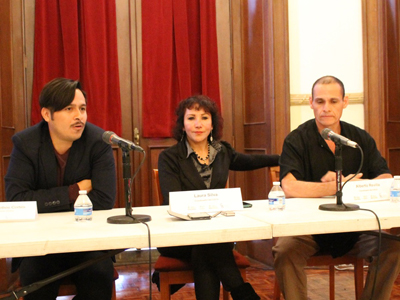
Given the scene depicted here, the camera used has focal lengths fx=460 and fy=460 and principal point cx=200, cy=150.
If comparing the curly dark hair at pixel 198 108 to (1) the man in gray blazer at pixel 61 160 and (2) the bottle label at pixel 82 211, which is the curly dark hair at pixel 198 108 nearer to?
(1) the man in gray blazer at pixel 61 160

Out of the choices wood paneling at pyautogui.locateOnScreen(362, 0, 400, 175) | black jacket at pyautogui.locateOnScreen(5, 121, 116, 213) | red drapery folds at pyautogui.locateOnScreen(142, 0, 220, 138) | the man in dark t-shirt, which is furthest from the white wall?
black jacket at pyautogui.locateOnScreen(5, 121, 116, 213)

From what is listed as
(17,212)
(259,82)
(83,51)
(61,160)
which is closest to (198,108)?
(61,160)

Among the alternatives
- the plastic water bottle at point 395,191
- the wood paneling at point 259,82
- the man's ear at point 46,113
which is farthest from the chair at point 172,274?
the wood paneling at point 259,82

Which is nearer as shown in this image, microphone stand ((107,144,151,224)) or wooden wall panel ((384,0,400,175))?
microphone stand ((107,144,151,224))

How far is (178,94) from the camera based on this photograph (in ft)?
13.6

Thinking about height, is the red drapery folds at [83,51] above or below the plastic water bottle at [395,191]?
above

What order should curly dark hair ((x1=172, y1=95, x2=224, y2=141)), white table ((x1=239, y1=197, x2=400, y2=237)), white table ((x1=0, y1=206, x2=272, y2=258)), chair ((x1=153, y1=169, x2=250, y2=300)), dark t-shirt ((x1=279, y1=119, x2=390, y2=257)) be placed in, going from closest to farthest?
white table ((x1=0, y1=206, x2=272, y2=258)) → white table ((x1=239, y1=197, x2=400, y2=237)) → chair ((x1=153, y1=169, x2=250, y2=300)) → dark t-shirt ((x1=279, y1=119, x2=390, y2=257)) → curly dark hair ((x1=172, y1=95, x2=224, y2=141))

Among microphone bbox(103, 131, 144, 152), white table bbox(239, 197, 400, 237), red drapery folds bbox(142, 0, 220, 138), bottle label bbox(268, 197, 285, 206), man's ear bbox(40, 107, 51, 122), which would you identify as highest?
red drapery folds bbox(142, 0, 220, 138)

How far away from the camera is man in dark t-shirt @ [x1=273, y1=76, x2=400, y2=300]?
2.20 m

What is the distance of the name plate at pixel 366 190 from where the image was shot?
7.00 ft

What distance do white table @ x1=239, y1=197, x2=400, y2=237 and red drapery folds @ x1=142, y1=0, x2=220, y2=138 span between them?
220cm

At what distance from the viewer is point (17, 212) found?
1.93m

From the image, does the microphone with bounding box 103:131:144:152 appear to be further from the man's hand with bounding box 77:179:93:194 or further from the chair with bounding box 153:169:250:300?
the chair with bounding box 153:169:250:300

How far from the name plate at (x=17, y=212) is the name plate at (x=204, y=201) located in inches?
23.1
